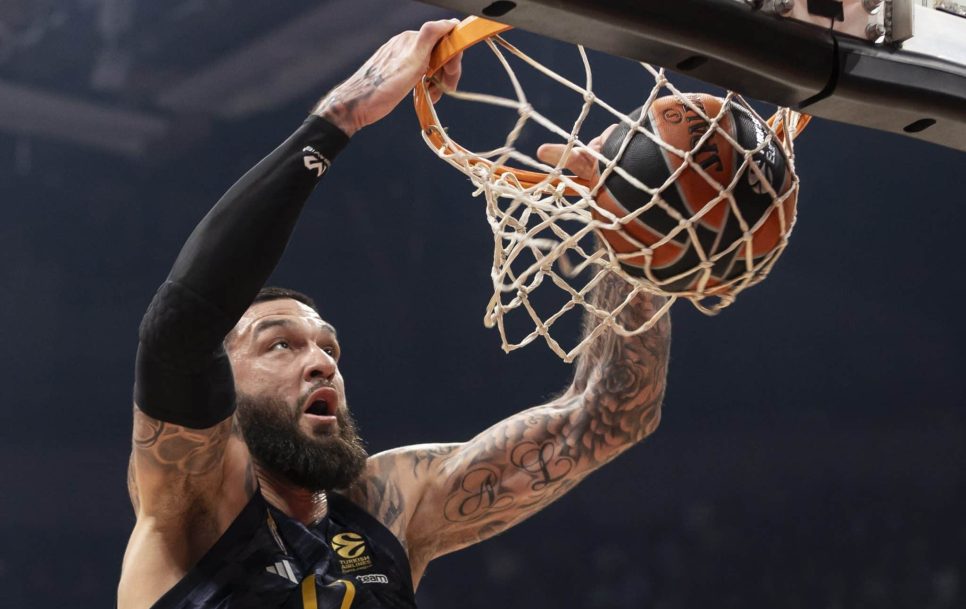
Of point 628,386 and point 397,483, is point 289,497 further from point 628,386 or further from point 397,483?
point 628,386

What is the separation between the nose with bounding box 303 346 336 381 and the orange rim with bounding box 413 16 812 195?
0.47 m

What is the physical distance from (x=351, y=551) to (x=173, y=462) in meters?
0.39

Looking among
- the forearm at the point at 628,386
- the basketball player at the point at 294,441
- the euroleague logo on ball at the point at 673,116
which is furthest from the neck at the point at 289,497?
the euroleague logo on ball at the point at 673,116

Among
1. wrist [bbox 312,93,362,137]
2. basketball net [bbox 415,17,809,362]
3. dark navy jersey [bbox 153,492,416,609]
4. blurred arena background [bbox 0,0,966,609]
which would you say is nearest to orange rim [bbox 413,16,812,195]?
basketball net [bbox 415,17,809,362]

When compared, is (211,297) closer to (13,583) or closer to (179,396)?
(179,396)

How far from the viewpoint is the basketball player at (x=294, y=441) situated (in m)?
1.56

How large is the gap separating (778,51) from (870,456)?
7.08ft

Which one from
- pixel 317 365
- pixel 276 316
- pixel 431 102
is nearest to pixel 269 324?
pixel 276 316

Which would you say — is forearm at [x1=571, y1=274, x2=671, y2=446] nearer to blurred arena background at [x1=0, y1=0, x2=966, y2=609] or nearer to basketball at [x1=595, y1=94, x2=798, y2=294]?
basketball at [x1=595, y1=94, x2=798, y2=294]

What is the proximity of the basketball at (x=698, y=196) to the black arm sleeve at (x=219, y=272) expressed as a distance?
0.40 metres

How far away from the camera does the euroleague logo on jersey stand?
191cm

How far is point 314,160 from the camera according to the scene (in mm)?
1579

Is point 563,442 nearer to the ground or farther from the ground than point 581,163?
nearer to the ground

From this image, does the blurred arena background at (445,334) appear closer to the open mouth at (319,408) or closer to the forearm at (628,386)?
the open mouth at (319,408)
